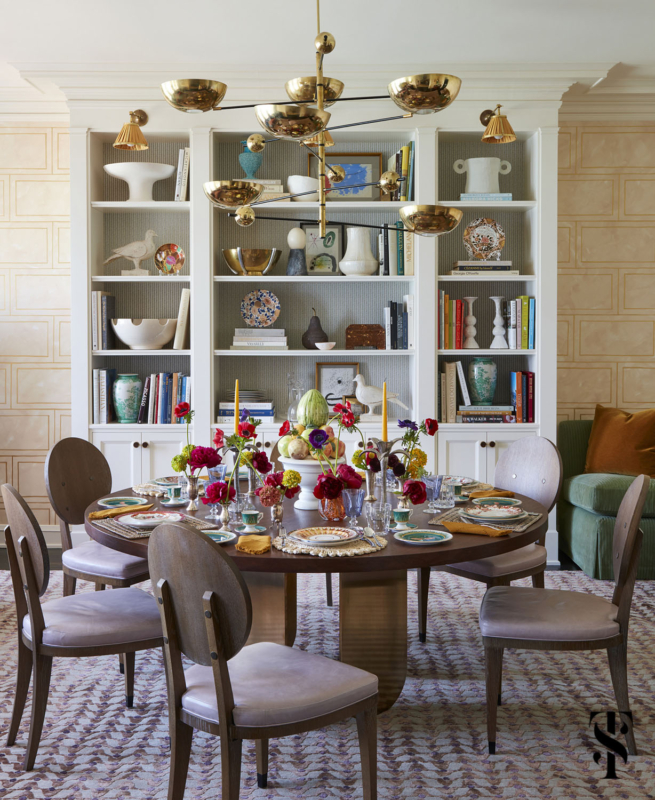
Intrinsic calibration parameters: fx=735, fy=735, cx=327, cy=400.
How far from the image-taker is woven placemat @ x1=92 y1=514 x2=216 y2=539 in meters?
2.05

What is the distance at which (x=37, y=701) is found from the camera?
1.99 metres

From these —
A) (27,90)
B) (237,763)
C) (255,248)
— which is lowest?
(237,763)

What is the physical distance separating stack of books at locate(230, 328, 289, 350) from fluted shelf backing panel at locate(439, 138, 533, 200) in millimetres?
1272

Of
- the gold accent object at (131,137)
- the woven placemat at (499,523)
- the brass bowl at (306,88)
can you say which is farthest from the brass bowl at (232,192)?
the woven placemat at (499,523)

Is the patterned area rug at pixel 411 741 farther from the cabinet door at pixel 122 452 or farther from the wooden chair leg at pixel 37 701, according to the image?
the cabinet door at pixel 122 452

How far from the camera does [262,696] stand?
5.25 ft

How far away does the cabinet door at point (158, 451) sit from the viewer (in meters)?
4.08

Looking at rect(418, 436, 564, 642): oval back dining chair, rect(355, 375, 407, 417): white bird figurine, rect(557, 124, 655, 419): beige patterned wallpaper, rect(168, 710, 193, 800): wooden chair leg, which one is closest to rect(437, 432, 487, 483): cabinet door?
rect(355, 375, 407, 417): white bird figurine

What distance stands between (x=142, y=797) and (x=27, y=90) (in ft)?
12.6

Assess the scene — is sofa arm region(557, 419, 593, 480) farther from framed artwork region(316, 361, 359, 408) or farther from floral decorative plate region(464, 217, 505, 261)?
framed artwork region(316, 361, 359, 408)

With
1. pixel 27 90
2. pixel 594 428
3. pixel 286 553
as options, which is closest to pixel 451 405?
pixel 594 428

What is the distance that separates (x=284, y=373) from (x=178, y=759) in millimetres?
2932

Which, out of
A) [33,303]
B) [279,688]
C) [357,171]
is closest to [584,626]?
[279,688]

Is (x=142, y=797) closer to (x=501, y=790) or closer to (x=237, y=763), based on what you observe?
(x=237, y=763)
